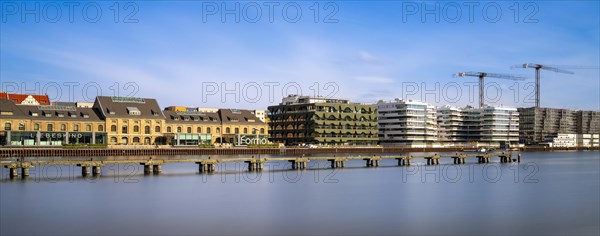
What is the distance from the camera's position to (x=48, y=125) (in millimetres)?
123375

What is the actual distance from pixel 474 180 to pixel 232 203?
A: 35111 millimetres

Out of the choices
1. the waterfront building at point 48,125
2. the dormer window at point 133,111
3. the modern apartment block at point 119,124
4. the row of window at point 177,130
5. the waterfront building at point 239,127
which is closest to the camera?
the waterfront building at point 48,125

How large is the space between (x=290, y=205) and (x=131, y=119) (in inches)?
3768

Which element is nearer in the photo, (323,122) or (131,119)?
(131,119)

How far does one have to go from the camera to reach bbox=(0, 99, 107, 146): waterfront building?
11806 centimetres

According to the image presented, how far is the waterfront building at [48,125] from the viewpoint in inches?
4648

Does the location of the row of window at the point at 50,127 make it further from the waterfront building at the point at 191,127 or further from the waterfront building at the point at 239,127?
the waterfront building at the point at 239,127

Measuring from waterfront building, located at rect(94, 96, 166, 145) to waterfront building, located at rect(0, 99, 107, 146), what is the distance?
92.1 inches

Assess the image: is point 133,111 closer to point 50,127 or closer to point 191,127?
point 191,127

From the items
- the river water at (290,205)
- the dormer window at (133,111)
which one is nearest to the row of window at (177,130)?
the dormer window at (133,111)

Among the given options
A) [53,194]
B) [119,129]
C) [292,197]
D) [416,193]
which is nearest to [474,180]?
[416,193]

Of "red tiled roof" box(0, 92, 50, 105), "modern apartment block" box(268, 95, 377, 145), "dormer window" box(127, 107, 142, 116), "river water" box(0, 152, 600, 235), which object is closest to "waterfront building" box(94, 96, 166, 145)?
"dormer window" box(127, 107, 142, 116)

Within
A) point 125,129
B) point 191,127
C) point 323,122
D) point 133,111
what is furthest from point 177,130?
point 323,122

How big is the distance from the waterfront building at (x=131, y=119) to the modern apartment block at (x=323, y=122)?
49063 millimetres
